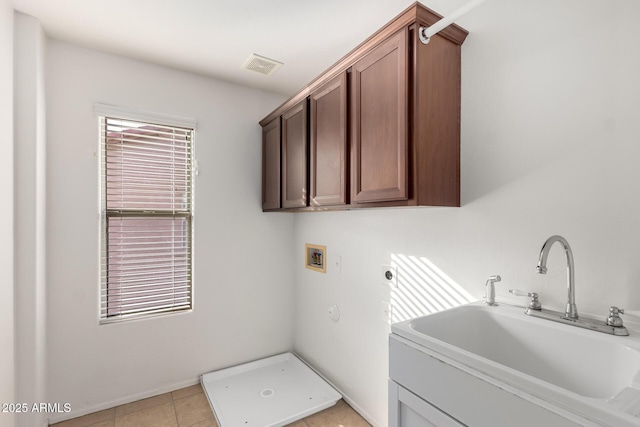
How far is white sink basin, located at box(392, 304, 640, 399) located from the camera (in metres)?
0.92

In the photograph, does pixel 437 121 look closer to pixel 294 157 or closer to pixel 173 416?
pixel 294 157

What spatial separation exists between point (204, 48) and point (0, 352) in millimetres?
2073

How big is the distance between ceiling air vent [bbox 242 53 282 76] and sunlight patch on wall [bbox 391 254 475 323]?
5.42 feet

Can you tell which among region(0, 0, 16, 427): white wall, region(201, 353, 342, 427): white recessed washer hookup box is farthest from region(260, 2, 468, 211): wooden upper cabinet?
region(0, 0, 16, 427): white wall

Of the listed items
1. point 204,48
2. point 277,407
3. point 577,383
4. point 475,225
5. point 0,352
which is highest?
point 204,48

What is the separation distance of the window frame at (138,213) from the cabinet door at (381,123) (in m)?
1.53

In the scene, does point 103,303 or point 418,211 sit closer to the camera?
point 418,211

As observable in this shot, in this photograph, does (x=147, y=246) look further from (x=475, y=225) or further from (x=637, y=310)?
(x=637, y=310)

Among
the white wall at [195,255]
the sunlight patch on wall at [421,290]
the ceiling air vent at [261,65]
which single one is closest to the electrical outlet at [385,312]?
the sunlight patch on wall at [421,290]

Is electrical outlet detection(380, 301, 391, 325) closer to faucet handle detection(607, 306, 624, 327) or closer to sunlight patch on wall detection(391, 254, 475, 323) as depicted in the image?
sunlight patch on wall detection(391, 254, 475, 323)

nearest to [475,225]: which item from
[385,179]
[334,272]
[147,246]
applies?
[385,179]

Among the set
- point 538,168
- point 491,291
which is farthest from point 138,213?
point 538,168

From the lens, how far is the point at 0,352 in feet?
5.08

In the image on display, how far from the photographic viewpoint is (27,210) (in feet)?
5.94
